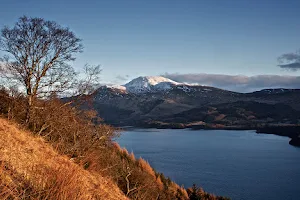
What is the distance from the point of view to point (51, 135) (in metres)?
10.3

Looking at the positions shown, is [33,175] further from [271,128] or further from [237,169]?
[271,128]

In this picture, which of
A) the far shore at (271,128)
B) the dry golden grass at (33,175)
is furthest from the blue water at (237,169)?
the dry golden grass at (33,175)

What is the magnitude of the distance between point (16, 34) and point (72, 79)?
7.37 feet

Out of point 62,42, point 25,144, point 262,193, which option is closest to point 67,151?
point 25,144

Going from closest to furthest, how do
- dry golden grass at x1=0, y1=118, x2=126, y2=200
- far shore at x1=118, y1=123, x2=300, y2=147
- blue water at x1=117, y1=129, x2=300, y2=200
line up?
dry golden grass at x1=0, y1=118, x2=126, y2=200
blue water at x1=117, y1=129, x2=300, y2=200
far shore at x1=118, y1=123, x2=300, y2=147

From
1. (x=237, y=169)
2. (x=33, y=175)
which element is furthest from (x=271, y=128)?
(x=33, y=175)

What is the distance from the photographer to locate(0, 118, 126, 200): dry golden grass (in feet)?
9.91

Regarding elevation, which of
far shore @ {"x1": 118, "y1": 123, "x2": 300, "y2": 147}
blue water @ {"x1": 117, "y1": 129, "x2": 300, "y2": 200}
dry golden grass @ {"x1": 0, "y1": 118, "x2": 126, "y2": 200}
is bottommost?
blue water @ {"x1": 117, "y1": 129, "x2": 300, "y2": 200}

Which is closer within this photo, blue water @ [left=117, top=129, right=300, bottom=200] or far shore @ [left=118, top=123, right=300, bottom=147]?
blue water @ [left=117, top=129, right=300, bottom=200]

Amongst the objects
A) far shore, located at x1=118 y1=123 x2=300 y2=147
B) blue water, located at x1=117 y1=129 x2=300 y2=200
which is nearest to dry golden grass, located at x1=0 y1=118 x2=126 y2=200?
blue water, located at x1=117 y1=129 x2=300 y2=200

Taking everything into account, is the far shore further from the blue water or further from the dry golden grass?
the dry golden grass

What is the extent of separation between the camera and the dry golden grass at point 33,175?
119 inches

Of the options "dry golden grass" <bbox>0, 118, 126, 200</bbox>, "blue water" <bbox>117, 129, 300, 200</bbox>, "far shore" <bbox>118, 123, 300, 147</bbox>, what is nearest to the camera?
"dry golden grass" <bbox>0, 118, 126, 200</bbox>

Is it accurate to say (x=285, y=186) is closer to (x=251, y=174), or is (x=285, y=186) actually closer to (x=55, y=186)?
(x=251, y=174)
